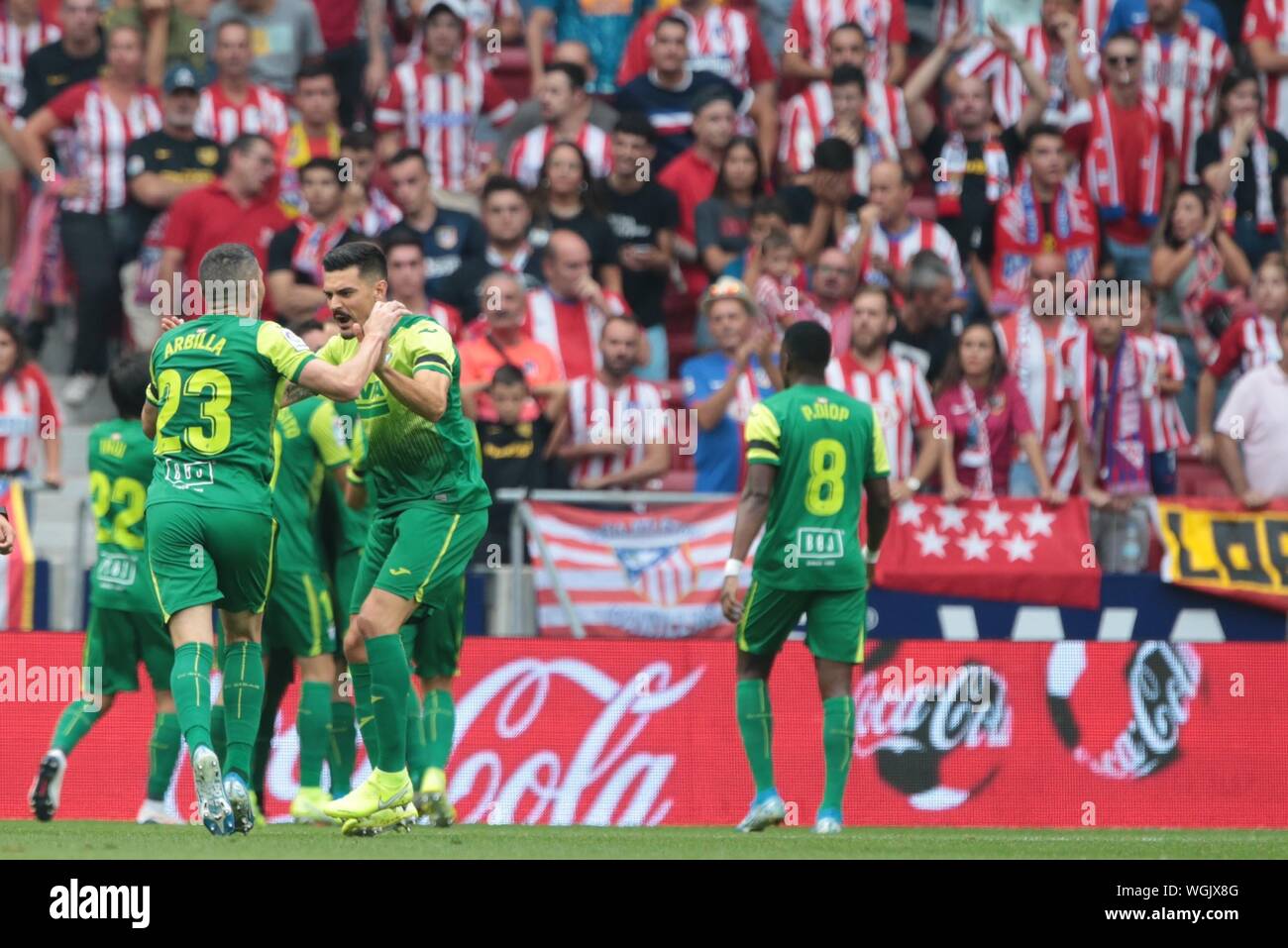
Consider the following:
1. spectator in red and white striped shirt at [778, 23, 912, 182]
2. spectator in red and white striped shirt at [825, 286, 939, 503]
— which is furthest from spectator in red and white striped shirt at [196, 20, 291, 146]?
spectator in red and white striped shirt at [825, 286, 939, 503]

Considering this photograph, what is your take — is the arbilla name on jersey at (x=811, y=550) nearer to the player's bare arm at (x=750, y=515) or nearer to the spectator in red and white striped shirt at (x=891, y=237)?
the player's bare arm at (x=750, y=515)

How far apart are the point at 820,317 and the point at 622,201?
1691 mm

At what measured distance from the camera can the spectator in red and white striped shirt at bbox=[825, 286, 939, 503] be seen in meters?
14.5

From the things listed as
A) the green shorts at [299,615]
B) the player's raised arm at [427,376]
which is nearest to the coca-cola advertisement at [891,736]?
the green shorts at [299,615]

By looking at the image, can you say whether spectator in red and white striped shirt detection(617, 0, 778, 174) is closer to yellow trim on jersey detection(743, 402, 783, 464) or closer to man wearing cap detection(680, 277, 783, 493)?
man wearing cap detection(680, 277, 783, 493)

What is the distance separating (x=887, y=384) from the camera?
572 inches

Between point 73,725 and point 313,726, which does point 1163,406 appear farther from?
point 73,725

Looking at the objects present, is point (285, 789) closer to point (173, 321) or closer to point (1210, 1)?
point (173, 321)

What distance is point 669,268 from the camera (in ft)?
53.1

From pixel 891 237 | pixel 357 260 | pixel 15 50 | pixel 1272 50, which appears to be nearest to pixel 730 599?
pixel 357 260

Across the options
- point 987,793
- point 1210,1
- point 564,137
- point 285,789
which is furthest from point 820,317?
point 1210,1

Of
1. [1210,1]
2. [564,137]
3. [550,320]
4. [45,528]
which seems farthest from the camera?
[1210,1]

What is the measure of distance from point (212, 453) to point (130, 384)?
220 cm

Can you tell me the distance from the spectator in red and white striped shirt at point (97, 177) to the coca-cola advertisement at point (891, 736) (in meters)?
3.95
